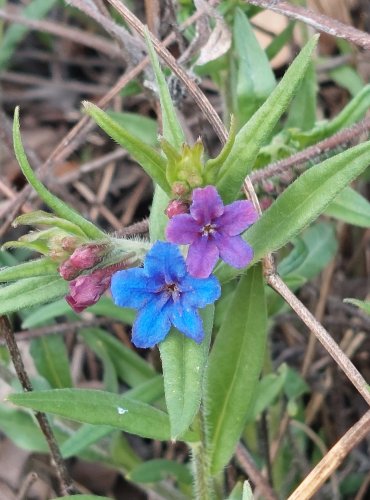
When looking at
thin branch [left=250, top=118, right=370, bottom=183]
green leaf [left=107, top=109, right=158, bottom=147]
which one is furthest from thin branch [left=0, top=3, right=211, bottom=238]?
thin branch [left=250, top=118, right=370, bottom=183]

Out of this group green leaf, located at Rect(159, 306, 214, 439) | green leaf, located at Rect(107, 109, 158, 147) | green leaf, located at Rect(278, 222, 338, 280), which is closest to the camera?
green leaf, located at Rect(159, 306, 214, 439)

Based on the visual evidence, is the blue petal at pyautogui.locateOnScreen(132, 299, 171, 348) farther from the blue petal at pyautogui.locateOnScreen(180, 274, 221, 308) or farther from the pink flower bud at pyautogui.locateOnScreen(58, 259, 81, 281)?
the pink flower bud at pyautogui.locateOnScreen(58, 259, 81, 281)

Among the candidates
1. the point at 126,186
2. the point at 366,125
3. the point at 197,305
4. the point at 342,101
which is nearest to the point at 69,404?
the point at 197,305

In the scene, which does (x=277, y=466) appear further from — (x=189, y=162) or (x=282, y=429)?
(x=189, y=162)

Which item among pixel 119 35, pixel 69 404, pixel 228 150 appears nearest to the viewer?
pixel 228 150

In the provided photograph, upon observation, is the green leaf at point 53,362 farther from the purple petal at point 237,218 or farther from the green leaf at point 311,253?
the purple petal at point 237,218

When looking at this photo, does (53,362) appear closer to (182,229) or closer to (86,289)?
(86,289)
